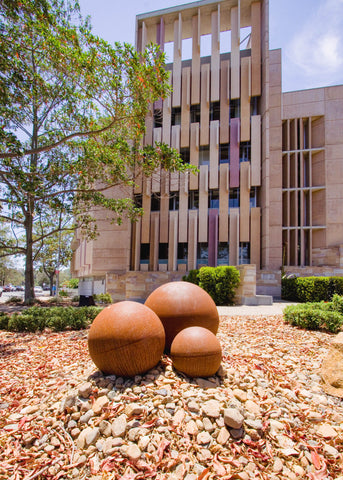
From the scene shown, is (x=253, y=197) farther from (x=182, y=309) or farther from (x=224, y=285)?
(x=182, y=309)

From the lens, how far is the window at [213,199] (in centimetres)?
2075

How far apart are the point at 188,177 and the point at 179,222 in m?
3.58

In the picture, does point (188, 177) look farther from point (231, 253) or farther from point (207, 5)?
point (207, 5)

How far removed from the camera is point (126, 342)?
3178 millimetres

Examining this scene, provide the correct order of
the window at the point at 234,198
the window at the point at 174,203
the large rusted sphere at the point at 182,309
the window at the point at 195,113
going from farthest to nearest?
1. the window at the point at 195,113
2. the window at the point at 174,203
3. the window at the point at 234,198
4. the large rusted sphere at the point at 182,309

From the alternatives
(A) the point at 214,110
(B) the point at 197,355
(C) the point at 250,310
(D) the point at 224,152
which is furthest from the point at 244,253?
(B) the point at 197,355

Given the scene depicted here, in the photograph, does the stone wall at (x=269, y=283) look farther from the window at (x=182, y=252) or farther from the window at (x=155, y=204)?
Answer: the window at (x=155, y=204)

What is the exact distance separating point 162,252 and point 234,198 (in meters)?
7.08

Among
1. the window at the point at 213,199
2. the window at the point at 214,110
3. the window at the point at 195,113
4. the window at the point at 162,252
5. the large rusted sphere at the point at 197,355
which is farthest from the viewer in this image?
the window at the point at 195,113

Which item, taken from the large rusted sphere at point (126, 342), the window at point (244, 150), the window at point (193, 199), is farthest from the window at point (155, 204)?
the large rusted sphere at point (126, 342)

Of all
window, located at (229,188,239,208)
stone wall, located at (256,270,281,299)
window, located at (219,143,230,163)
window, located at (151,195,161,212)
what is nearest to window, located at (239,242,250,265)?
stone wall, located at (256,270,281,299)

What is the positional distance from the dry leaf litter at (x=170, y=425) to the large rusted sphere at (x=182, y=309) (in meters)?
0.53

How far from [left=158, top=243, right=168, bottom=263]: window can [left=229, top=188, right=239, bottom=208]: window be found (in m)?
6.08

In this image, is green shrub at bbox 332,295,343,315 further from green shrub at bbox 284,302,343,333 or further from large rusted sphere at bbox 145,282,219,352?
large rusted sphere at bbox 145,282,219,352
